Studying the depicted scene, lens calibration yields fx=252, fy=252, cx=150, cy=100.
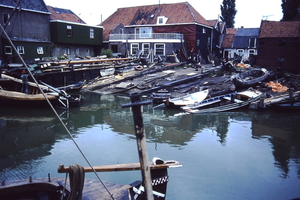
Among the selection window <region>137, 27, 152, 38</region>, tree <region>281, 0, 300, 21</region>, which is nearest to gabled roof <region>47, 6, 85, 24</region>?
window <region>137, 27, 152, 38</region>

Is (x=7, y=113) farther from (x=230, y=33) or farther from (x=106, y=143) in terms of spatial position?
(x=230, y=33)

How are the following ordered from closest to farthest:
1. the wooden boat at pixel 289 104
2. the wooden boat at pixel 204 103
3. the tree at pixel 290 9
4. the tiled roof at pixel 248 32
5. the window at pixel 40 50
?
the wooden boat at pixel 289 104
the wooden boat at pixel 204 103
the window at pixel 40 50
the tree at pixel 290 9
the tiled roof at pixel 248 32

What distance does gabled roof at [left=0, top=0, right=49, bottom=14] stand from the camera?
30594 mm

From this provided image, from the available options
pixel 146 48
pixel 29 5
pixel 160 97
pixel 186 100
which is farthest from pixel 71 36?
pixel 186 100

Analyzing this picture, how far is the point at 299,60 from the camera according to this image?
32.5 meters

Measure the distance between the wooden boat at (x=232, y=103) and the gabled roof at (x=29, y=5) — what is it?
86.2 ft

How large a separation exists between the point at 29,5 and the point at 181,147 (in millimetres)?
30444

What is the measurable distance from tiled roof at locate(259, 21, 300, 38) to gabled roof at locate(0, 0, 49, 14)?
30617 mm

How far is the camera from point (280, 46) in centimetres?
3425

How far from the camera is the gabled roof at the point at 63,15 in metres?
37.9

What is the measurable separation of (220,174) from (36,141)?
9.28 m

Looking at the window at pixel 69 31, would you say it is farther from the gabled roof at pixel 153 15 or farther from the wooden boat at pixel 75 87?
the wooden boat at pixel 75 87

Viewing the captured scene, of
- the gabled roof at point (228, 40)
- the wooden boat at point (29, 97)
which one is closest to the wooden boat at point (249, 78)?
the wooden boat at point (29, 97)

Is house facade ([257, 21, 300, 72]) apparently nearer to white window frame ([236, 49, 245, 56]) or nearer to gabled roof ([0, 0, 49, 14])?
white window frame ([236, 49, 245, 56])
